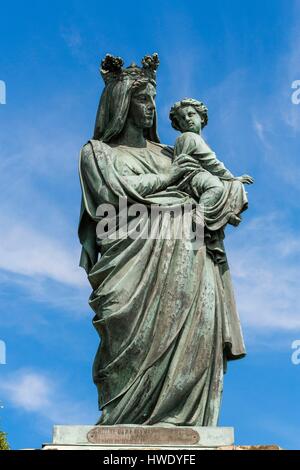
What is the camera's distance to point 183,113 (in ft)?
60.2

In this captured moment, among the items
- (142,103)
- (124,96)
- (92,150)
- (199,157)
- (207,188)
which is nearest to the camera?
(207,188)

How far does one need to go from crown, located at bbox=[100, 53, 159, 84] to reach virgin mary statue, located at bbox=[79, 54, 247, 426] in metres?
0.05

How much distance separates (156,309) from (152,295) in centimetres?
22

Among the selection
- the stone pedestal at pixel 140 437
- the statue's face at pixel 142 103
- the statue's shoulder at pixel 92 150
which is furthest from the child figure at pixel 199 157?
the stone pedestal at pixel 140 437

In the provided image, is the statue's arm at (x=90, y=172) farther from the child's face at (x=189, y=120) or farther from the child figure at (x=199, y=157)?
the child's face at (x=189, y=120)

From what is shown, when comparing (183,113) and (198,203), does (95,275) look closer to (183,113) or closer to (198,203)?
(198,203)

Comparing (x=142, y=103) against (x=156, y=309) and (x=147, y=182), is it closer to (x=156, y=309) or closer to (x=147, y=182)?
(x=147, y=182)

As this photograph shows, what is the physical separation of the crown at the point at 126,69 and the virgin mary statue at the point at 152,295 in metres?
0.05

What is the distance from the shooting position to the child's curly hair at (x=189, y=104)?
18.4 m

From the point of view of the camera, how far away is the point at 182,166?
17.6 metres

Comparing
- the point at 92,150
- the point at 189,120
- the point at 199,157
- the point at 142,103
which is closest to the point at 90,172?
the point at 92,150

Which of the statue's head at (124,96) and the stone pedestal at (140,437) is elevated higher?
the statue's head at (124,96)

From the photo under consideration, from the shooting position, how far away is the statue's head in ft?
59.5
